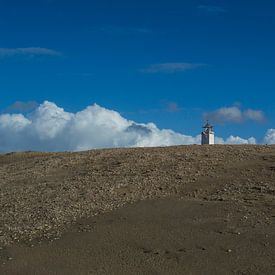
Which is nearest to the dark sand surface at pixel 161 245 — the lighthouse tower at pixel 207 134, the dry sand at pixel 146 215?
the dry sand at pixel 146 215

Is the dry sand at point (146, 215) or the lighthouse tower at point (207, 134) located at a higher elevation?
the lighthouse tower at point (207, 134)

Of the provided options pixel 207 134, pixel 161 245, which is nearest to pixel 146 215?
pixel 161 245

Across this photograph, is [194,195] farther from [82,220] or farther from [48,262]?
[48,262]

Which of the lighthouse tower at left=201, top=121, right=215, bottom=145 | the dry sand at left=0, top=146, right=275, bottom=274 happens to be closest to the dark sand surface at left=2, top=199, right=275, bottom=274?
the dry sand at left=0, top=146, right=275, bottom=274

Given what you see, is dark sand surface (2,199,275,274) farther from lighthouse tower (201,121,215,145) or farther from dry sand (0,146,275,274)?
lighthouse tower (201,121,215,145)

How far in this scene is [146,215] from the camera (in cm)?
1602

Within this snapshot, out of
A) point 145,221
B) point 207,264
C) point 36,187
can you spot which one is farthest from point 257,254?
point 36,187

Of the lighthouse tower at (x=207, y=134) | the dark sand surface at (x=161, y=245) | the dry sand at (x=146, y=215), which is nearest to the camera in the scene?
the dark sand surface at (x=161, y=245)

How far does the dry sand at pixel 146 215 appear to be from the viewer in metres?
13.1

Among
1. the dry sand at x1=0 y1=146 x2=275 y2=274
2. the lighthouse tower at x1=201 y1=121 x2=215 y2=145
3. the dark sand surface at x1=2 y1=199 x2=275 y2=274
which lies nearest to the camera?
the dark sand surface at x1=2 y1=199 x2=275 y2=274

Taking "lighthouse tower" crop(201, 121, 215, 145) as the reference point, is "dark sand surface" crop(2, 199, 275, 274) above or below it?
below

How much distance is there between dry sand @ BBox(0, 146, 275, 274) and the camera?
13.1 m

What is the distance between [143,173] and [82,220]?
4459 mm

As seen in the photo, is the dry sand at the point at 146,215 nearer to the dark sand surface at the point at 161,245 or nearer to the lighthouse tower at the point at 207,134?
the dark sand surface at the point at 161,245
